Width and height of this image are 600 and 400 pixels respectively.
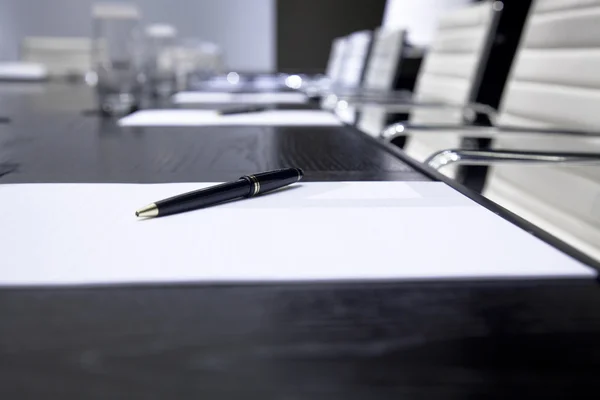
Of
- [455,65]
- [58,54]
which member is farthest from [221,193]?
[58,54]

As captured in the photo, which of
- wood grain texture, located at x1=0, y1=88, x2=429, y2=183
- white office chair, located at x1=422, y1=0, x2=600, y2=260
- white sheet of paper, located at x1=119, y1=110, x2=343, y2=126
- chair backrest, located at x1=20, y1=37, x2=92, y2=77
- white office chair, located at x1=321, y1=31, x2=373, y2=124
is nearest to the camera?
wood grain texture, located at x1=0, y1=88, x2=429, y2=183

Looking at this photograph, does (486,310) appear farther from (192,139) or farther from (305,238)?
(192,139)

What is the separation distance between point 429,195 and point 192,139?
339 mm

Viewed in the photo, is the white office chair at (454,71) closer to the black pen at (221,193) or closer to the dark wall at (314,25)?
the black pen at (221,193)

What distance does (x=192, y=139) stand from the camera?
0.68 meters

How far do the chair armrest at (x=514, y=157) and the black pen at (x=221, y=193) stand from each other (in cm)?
22

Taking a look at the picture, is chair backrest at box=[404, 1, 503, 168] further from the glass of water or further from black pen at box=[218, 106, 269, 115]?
the glass of water

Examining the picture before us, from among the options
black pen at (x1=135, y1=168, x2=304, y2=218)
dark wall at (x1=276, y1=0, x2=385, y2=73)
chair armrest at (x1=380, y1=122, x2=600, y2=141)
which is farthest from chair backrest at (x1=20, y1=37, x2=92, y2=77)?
black pen at (x1=135, y1=168, x2=304, y2=218)

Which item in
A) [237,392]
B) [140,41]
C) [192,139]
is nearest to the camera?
[237,392]

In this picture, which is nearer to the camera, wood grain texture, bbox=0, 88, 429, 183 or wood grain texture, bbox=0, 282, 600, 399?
wood grain texture, bbox=0, 282, 600, 399

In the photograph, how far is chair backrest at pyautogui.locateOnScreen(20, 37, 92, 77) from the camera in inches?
116

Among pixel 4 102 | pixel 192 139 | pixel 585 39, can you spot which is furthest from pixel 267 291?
pixel 4 102

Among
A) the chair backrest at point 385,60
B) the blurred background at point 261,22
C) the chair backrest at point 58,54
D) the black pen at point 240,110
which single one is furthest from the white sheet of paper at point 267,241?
the blurred background at point 261,22

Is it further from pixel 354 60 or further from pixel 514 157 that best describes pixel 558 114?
pixel 354 60
